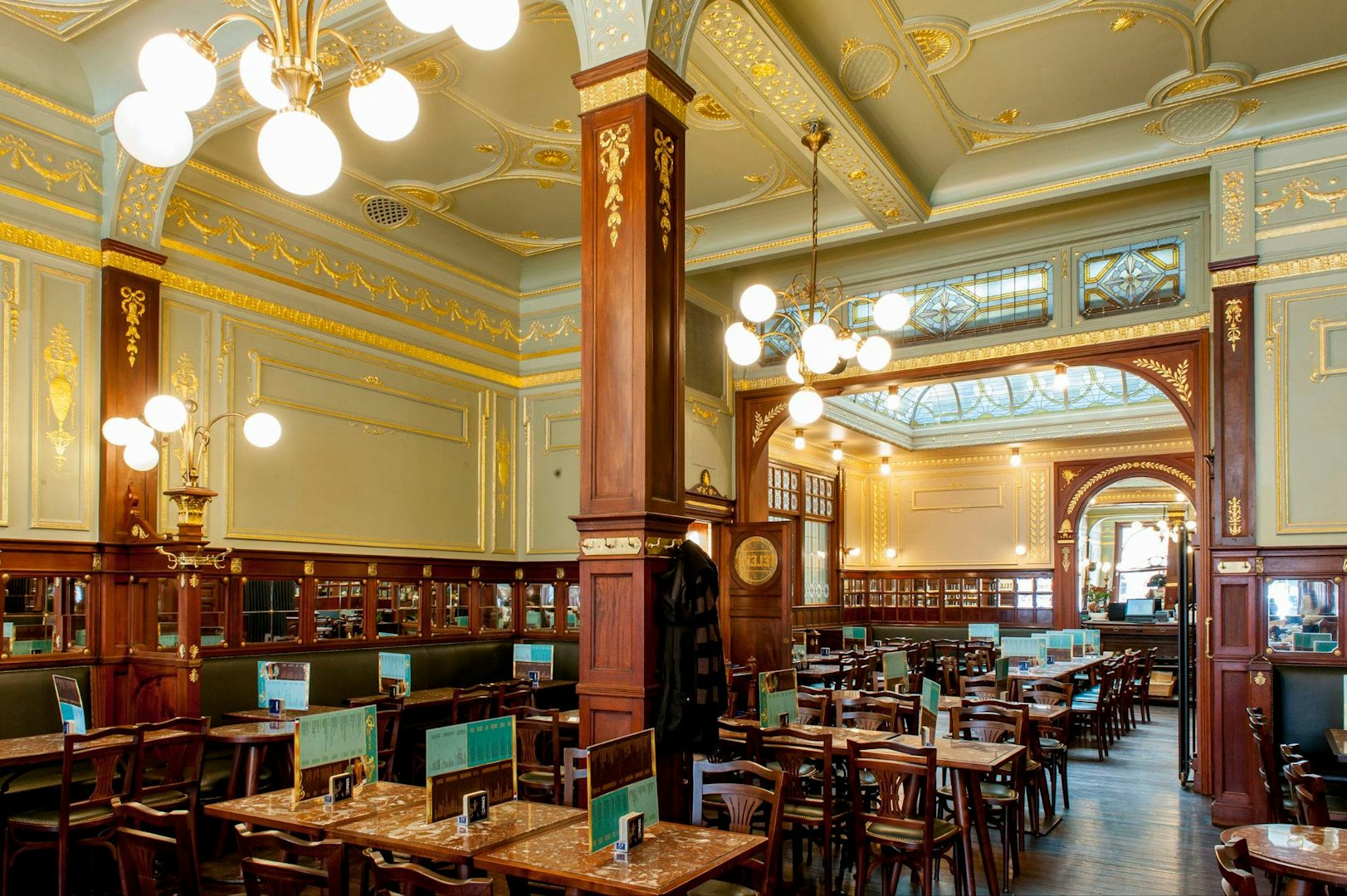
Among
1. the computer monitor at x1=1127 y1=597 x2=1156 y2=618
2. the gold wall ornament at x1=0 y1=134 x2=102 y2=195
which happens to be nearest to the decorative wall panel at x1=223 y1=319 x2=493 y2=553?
the gold wall ornament at x1=0 y1=134 x2=102 y2=195

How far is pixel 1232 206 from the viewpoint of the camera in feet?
24.6

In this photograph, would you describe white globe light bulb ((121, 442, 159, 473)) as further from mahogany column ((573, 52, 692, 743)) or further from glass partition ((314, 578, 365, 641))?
mahogany column ((573, 52, 692, 743))

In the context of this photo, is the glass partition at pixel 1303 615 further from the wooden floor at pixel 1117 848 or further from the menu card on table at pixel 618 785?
the menu card on table at pixel 618 785

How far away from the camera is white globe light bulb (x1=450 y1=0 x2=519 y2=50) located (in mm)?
2602

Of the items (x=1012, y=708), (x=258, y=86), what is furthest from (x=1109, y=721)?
(x=258, y=86)

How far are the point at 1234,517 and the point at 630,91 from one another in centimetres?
563

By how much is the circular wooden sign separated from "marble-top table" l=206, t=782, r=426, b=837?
20.9 feet

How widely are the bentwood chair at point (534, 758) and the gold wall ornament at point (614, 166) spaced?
2741 millimetres

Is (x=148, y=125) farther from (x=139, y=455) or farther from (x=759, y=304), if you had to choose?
(x=139, y=455)

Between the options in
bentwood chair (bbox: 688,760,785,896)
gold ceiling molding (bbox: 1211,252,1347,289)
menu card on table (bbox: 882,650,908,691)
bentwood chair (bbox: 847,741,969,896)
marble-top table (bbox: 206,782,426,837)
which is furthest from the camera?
menu card on table (bbox: 882,650,908,691)

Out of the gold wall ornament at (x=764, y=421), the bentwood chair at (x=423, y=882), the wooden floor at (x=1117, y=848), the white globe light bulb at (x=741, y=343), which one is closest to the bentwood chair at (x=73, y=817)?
the wooden floor at (x=1117, y=848)

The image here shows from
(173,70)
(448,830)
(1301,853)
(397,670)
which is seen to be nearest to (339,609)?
(397,670)

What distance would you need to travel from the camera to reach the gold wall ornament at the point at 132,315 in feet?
22.1

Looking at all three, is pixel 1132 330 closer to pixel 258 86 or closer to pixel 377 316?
pixel 377 316
